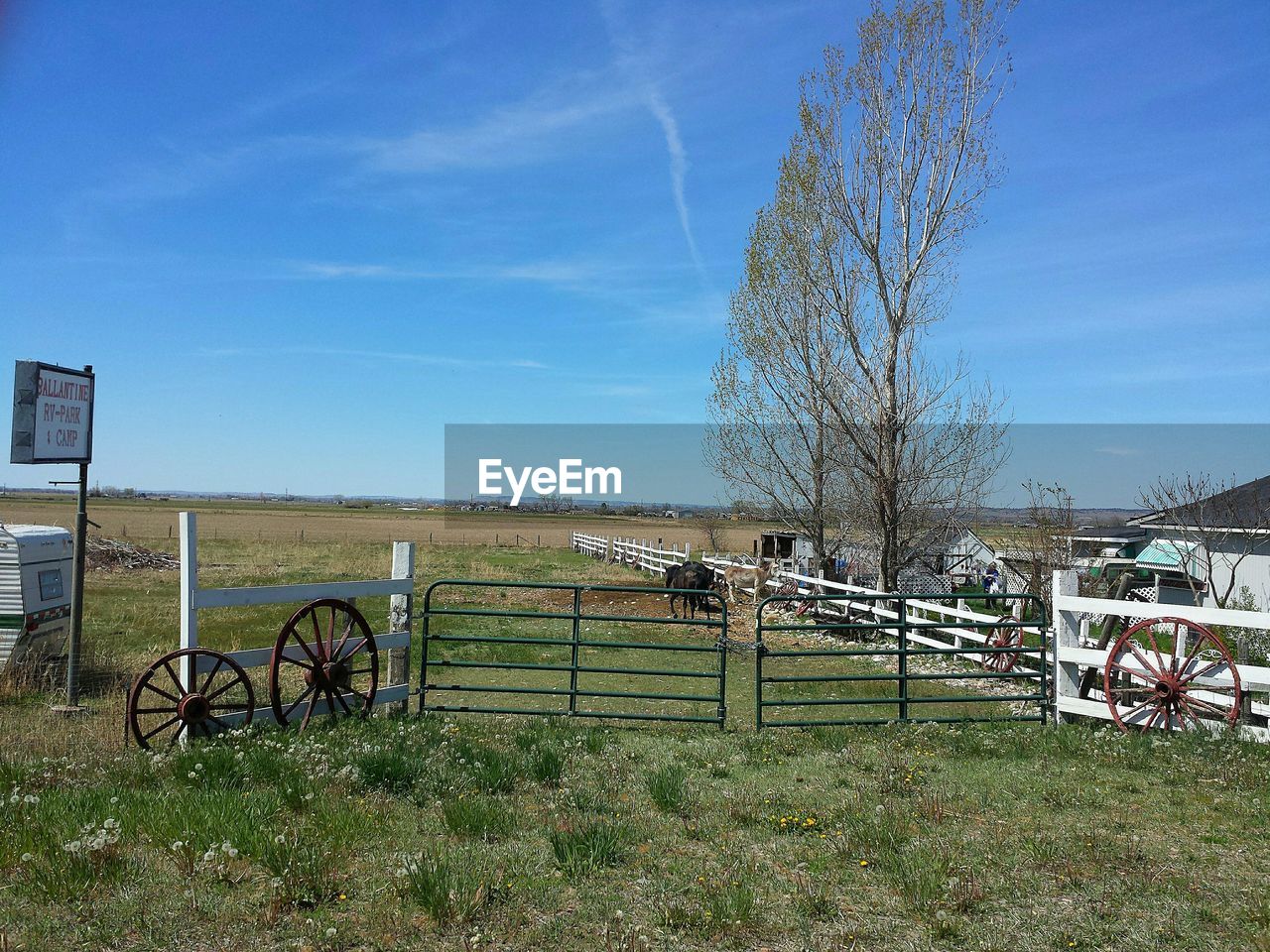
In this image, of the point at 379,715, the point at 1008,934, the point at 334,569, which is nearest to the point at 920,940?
the point at 1008,934

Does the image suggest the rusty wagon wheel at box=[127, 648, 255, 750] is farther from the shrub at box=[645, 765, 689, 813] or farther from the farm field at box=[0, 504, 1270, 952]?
the shrub at box=[645, 765, 689, 813]

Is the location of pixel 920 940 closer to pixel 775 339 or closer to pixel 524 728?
pixel 524 728

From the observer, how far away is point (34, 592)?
39.3 feet

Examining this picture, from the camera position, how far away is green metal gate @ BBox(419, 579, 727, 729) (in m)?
8.81

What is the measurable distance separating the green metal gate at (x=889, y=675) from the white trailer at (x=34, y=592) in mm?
9308

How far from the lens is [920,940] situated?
3947 millimetres

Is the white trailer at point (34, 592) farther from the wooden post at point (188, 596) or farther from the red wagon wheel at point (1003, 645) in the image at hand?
the red wagon wheel at point (1003, 645)

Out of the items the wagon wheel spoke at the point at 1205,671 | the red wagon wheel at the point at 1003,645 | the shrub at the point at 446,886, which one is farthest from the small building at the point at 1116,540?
the shrub at the point at 446,886

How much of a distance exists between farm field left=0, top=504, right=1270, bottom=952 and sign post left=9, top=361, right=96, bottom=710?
190 cm

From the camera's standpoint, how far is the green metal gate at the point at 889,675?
8.88 m

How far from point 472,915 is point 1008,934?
7.67ft

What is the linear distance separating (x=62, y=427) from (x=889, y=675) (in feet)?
30.8

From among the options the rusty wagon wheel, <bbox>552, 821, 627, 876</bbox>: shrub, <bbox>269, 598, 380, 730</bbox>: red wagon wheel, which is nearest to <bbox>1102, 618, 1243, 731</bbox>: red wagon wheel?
<bbox>552, 821, 627, 876</bbox>: shrub

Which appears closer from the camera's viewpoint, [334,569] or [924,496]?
[924,496]
